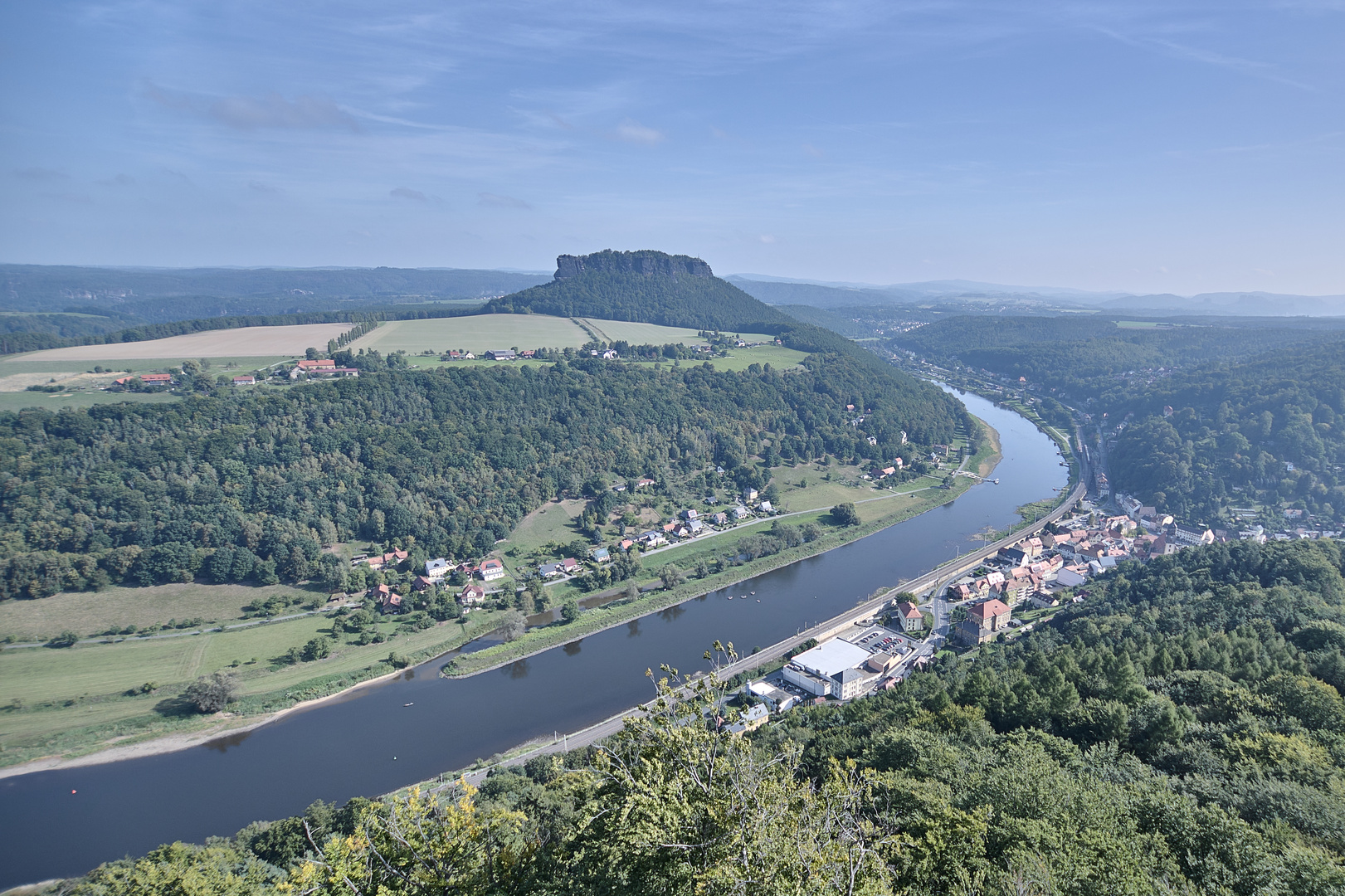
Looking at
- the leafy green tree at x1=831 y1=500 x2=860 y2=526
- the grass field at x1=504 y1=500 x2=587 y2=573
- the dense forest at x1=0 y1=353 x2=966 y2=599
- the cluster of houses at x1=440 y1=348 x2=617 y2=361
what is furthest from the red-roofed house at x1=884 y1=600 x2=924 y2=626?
the cluster of houses at x1=440 y1=348 x2=617 y2=361

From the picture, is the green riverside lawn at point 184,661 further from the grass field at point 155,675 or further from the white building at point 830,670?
the white building at point 830,670

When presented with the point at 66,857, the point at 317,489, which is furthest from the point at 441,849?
the point at 317,489

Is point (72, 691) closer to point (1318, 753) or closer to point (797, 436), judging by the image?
point (1318, 753)

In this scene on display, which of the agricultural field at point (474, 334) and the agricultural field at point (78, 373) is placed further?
the agricultural field at point (474, 334)

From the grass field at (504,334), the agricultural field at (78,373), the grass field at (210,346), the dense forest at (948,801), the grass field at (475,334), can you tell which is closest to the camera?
the dense forest at (948,801)

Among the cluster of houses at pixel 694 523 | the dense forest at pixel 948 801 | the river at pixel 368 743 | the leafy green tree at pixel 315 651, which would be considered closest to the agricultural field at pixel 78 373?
the leafy green tree at pixel 315 651

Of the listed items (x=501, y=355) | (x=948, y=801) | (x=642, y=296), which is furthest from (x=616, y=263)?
(x=948, y=801)
